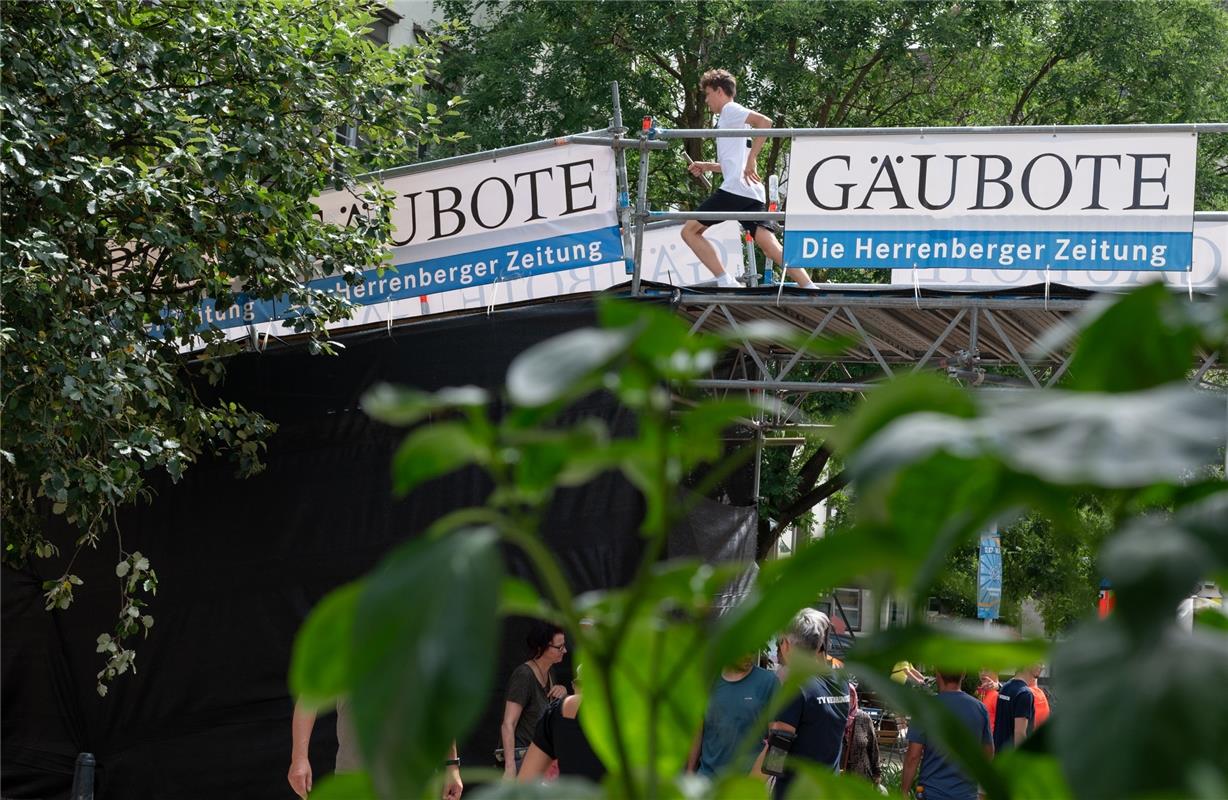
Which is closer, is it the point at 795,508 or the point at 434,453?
the point at 434,453

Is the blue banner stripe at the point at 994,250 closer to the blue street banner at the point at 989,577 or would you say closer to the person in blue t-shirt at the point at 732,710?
the person in blue t-shirt at the point at 732,710

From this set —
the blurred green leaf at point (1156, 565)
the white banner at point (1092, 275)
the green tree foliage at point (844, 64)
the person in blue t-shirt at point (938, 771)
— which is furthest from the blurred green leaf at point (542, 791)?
the green tree foliage at point (844, 64)

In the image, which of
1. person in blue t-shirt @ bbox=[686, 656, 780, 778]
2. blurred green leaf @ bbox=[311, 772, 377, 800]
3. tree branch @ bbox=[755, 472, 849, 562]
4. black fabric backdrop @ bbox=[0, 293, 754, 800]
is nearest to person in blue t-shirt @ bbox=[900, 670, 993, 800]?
person in blue t-shirt @ bbox=[686, 656, 780, 778]

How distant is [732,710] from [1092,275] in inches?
165

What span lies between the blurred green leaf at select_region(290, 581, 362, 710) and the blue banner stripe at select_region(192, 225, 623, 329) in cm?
799

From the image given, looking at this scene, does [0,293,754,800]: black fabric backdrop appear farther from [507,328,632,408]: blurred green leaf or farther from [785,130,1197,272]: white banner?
[507,328,632,408]: blurred green leaf

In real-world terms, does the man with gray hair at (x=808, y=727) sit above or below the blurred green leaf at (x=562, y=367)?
below

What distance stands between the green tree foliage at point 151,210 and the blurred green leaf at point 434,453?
653 centimetres

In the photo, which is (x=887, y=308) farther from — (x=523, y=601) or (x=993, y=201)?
(x=523, y=601)

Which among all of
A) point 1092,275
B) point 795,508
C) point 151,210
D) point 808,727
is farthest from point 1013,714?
point 795,508

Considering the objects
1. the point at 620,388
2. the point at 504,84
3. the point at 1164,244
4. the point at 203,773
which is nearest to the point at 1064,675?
the point at 620,388

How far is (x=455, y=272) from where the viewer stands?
30.0 feet

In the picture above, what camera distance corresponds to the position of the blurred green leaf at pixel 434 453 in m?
0.64

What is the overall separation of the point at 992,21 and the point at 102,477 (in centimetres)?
1539
